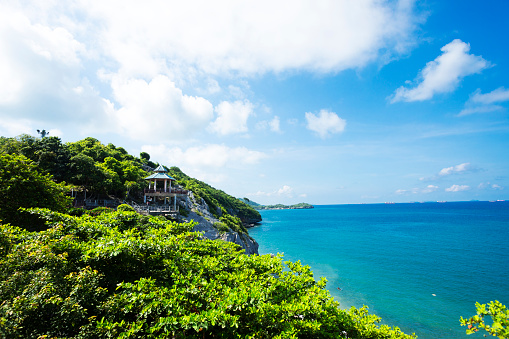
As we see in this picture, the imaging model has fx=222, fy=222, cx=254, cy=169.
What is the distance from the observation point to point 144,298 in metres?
4.72

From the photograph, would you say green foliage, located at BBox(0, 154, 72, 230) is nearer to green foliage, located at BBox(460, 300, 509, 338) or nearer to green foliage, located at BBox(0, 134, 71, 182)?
green foliage, located at BBox(460, 300, 509, 338)

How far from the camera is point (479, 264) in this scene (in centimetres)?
2958

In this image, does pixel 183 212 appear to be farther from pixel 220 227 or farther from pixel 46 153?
pixel 46 153

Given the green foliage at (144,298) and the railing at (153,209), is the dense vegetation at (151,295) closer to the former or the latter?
the green foliage at (144,298)

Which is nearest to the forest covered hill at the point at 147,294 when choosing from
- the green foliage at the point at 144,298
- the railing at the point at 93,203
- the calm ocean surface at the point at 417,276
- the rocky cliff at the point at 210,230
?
the green foliage at the point at 144,298

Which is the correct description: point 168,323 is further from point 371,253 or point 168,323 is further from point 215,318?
point 371,253

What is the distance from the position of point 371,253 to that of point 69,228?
138ft

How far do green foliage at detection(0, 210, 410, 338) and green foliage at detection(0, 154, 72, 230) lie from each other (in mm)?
3902

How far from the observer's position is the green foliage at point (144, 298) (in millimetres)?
4212

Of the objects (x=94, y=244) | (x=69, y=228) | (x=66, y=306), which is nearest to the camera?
(x=66, y=306)

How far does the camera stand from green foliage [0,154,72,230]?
962 centimetres

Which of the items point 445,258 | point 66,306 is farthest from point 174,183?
point 445,258

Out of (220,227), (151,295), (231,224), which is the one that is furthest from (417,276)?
(151,295)

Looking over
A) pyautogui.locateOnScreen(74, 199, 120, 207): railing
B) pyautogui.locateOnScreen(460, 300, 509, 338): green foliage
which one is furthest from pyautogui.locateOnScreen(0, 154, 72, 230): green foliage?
pyautogui.locateOnScreen(74, 199, 120, 207): railing
